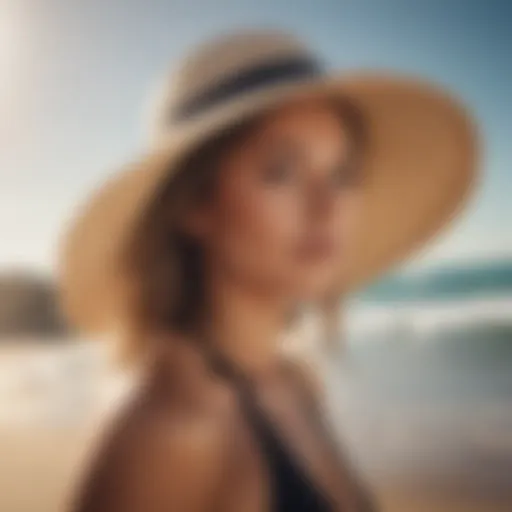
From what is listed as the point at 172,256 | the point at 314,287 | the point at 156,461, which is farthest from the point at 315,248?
the point at 156,461

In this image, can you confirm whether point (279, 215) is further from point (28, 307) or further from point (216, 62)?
point (28, 307)

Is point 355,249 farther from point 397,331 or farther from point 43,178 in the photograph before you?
point 43,178

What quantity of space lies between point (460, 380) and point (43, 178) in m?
0.49

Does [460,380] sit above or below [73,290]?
below

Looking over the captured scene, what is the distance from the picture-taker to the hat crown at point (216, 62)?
1.00 metres

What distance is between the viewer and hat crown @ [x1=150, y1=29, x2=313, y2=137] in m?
1.00

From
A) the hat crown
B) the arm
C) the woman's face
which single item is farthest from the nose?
the arm

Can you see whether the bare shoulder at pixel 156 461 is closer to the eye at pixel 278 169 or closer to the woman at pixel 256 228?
the woman at pixel 256 228

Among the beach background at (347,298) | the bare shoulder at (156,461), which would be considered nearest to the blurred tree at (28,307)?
the beach background at (347,298)

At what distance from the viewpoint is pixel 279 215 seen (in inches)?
39.5

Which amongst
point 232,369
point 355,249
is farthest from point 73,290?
point 355,249

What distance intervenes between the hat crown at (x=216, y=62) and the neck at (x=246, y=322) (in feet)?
0.59

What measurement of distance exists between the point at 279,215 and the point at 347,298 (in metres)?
0.11

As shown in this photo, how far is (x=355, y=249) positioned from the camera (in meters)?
1.02
